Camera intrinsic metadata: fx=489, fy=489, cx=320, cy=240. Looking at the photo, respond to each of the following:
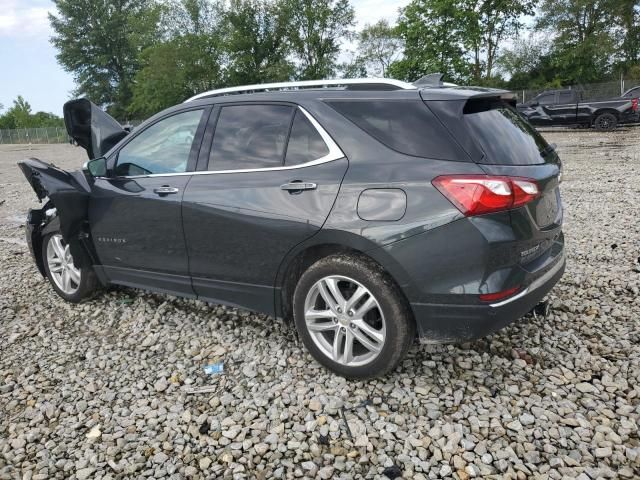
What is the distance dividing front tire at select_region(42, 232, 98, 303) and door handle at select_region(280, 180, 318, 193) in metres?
2.28

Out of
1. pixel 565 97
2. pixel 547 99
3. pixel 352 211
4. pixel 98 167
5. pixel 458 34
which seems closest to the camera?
pixel 352 211

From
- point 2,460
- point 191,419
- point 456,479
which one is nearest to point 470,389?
point 456,479

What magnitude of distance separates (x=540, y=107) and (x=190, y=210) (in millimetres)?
19560

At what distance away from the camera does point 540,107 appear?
64.1ft

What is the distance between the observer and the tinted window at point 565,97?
61.5 ft

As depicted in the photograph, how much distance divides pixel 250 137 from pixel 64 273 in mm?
2369

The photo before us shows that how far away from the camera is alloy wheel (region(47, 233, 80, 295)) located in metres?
4.33

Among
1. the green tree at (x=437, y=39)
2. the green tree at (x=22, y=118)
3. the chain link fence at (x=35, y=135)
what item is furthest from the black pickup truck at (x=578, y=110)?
the green tree at (x=22, y=118)

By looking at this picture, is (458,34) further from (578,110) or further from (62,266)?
(62,266)

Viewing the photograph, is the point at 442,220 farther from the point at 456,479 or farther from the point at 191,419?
the point at 191,419

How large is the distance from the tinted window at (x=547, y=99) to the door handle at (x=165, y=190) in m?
19.4

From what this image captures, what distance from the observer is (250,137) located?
324cm

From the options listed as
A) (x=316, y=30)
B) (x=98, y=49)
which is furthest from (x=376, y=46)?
(x=98, y=49)

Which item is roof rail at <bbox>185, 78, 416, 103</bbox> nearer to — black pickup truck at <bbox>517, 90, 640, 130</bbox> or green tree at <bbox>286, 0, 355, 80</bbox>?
black pickup truck at <bbox>517, 90, 640, 130</bbox>
